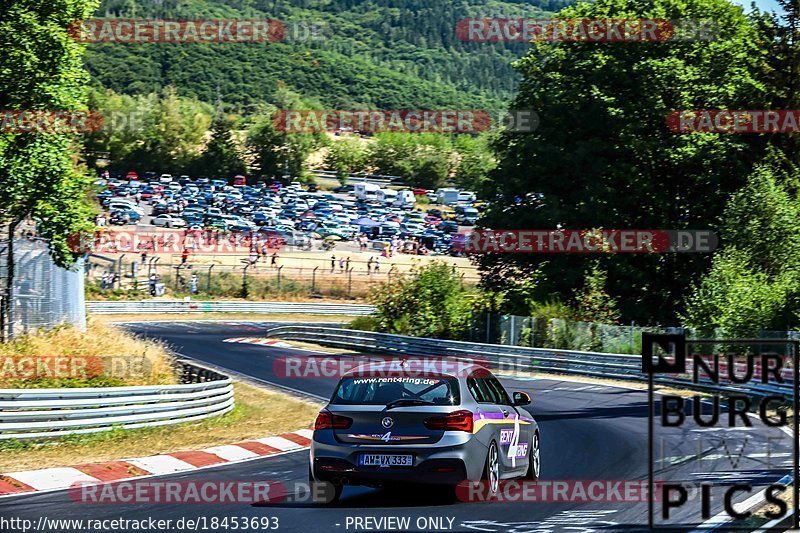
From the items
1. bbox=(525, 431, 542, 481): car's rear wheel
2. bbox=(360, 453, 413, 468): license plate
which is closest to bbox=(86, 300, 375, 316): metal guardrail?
bbox=(525, 431, 542, 481): car's rear wheel

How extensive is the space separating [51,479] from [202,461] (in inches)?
108

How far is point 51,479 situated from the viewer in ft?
45.0

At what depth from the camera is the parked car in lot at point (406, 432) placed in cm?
1065

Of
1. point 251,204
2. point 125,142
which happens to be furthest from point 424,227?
point 125,142

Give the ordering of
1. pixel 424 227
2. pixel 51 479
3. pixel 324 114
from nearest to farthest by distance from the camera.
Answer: pixel 51 479 → pixel 424 227 → pixel 324 114

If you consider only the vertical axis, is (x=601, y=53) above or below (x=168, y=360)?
above

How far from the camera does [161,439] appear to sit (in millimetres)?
18359

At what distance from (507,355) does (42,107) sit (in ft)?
63.4

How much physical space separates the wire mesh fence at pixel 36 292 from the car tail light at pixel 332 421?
51.1 feet

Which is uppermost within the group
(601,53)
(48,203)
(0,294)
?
(601,53)

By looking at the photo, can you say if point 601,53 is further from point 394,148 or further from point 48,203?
point 394,148

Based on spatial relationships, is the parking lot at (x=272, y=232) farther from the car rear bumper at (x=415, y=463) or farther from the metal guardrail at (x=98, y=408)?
the car rear bumper at (x=415, y=463)

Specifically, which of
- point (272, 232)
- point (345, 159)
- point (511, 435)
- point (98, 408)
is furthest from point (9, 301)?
point (345, 159)

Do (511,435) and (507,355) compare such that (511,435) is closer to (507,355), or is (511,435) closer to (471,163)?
(507,355)
